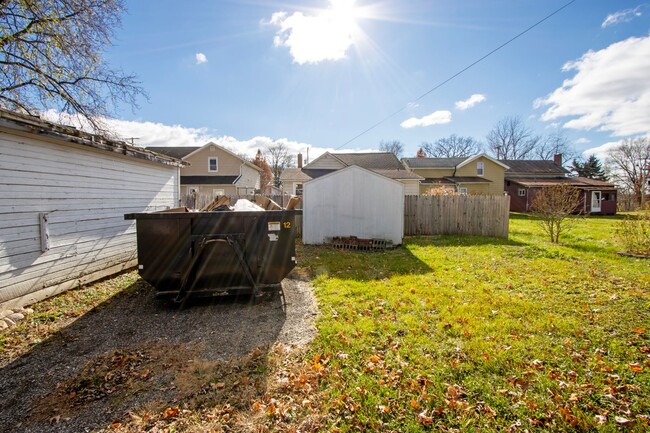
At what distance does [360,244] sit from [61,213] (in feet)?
25.7

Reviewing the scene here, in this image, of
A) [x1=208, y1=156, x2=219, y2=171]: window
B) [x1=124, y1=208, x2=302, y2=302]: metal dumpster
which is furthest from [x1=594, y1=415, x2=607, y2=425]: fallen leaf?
[x1=208, y1=156, x2=219, y2=171]: window

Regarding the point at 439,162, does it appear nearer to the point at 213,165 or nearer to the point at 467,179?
the point at 467,179

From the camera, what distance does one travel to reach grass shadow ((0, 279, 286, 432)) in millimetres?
2506

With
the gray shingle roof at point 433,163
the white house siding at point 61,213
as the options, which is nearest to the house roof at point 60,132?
the white house siding at point 61,213

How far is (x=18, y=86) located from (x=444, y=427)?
42.6 feet

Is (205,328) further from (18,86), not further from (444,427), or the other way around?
(18,86)

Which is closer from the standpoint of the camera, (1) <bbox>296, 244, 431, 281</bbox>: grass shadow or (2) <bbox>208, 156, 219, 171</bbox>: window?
(1) <bbox>296, 244, 431, 281</bbox>: grass shadow

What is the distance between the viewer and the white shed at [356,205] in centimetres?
1039

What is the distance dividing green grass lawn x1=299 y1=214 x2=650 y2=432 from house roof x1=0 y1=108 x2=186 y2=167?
18.0ft

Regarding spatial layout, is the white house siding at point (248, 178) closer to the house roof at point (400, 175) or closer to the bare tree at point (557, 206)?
the house roof at point (400, 175)

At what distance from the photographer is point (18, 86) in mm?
8367

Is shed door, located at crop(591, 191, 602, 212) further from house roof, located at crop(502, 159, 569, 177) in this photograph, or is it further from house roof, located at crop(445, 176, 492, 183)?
house roof, located at crop(445, 176, 492, 183)

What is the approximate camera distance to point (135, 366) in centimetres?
316

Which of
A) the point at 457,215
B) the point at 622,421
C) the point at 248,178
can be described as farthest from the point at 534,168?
the point at 622,421
